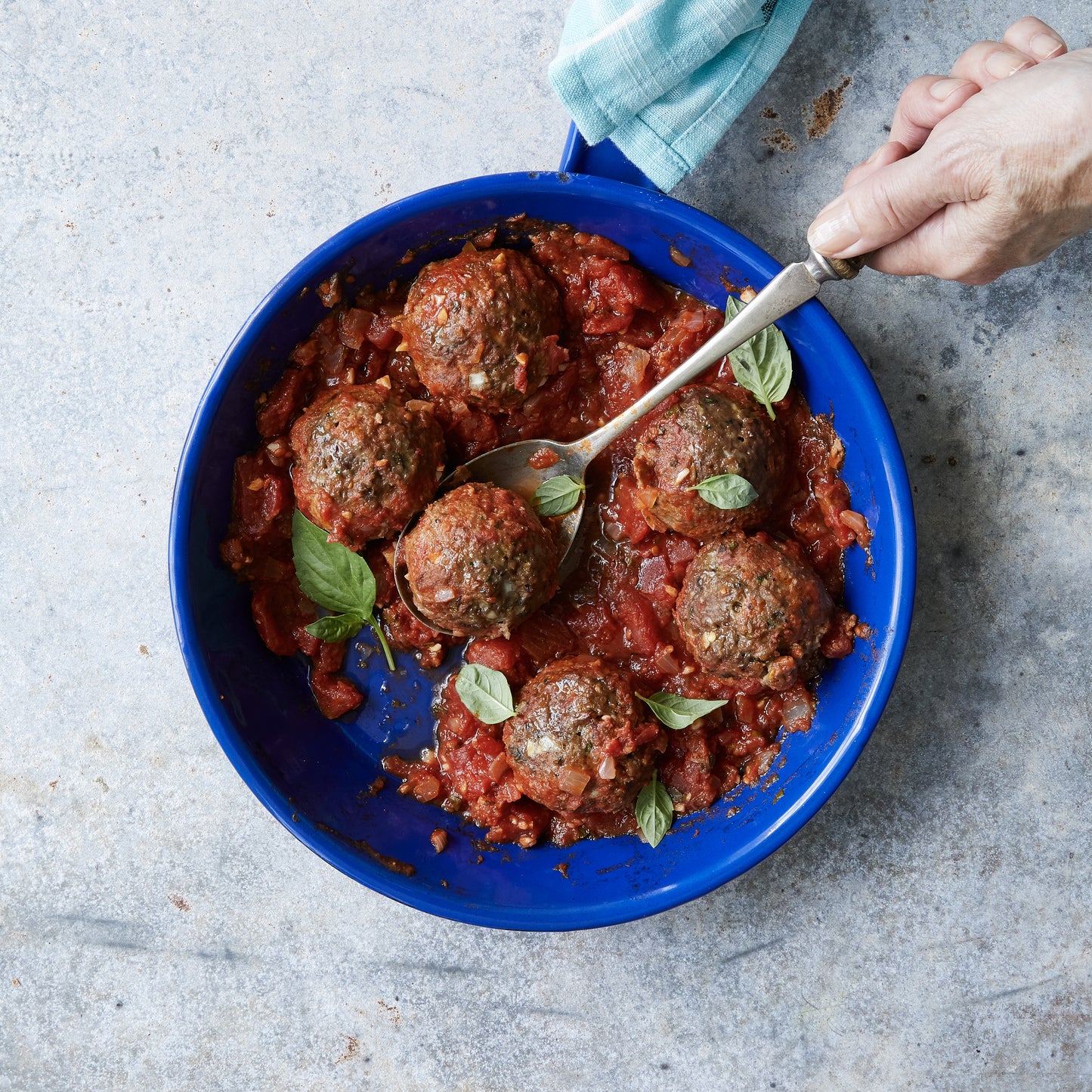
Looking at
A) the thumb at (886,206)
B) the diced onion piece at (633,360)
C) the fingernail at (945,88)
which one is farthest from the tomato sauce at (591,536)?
the fingernail at (945,88)

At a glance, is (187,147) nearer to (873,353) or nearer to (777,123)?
(777,123)

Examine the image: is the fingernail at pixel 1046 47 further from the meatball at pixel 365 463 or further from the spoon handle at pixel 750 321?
the meatball at pixel 365 463

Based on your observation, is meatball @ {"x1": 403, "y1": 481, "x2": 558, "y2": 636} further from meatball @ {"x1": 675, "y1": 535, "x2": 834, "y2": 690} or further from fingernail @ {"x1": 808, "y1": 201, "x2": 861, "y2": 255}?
fingernail @ {"x1": 808, "y1": 201, "x2": 861, "y2": 255}

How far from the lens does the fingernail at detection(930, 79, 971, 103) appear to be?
328cm

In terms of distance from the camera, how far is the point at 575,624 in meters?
3.60

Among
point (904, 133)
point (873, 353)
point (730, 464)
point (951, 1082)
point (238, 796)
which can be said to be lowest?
point (951, 1082)

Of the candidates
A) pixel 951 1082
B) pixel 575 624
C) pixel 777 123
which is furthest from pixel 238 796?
pixel 777 123

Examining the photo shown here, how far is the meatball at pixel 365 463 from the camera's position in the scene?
10.2 ft

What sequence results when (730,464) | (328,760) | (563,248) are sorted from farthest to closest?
(328,760) → (563,248) → (730,464)

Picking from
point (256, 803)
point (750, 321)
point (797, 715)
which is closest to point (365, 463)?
point (750, 321)

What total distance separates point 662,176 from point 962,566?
2026 millimetres

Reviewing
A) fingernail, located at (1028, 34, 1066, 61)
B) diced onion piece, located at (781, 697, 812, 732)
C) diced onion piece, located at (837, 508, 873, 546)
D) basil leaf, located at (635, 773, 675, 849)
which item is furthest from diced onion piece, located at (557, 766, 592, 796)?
fingernail, located at (1028, 34, 1066, 61)

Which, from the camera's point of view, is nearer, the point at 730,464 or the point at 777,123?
the point at 730,464

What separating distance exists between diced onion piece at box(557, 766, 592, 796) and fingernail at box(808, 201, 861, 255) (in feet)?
6.58
